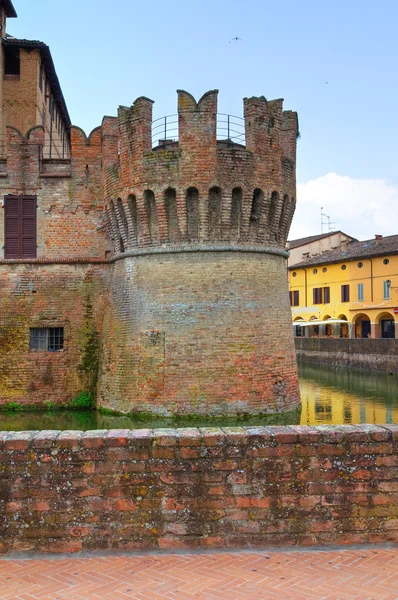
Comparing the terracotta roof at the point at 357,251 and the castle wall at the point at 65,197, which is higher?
the terracotta roof at the point at 357,251

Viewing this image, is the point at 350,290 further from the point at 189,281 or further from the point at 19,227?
the point at 19,227

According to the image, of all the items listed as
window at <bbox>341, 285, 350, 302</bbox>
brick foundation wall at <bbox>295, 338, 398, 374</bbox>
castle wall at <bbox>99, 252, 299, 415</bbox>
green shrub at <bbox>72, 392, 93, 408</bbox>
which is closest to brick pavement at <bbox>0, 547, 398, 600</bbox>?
castle wall at <bbox>99, 252, 299, 415</bbox>

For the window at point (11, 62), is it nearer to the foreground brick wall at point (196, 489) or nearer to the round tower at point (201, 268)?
the round tower at point (201, 268)

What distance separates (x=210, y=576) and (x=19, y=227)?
17.0 metres

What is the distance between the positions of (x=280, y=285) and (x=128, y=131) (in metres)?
6.89

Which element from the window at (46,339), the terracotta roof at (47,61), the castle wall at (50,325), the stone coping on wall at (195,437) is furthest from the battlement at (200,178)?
the stone coping on wall at (195,437)

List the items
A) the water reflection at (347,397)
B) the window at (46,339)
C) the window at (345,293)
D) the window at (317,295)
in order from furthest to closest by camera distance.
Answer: the window at (317,295) → the window at (345,293) → the water reflection at (347,397) → the window at (46,339)

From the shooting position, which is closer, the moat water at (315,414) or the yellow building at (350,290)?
the moat water at (315,414)

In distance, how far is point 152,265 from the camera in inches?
683

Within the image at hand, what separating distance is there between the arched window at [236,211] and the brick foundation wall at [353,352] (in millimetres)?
21966

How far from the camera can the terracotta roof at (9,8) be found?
2696 cm

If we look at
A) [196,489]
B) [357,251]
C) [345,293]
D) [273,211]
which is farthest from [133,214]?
[357,251]

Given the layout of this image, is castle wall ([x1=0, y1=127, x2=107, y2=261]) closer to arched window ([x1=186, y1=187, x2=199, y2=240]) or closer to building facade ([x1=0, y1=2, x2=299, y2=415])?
building facade ([x1=0, y1=2, x2=299, y2=415])

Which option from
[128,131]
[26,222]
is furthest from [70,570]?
[26,222]
